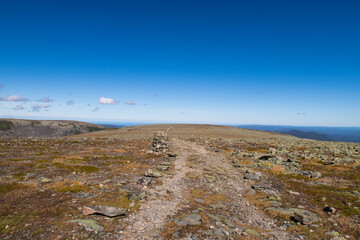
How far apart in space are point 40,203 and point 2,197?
385 centimetres

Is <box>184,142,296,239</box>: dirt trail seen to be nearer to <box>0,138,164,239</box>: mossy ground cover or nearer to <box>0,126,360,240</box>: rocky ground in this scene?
<box>0,126,360,240</box>: rocky ground

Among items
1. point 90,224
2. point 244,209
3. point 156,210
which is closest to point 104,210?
point 90,224

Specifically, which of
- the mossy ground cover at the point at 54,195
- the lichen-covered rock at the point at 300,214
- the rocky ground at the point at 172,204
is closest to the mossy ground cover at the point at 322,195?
the rocky ground at the point at 172,204

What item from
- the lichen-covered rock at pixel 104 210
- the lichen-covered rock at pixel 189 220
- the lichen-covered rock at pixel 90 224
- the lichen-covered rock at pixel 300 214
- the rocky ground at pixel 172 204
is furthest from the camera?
the lichen-covered rock at pixel 300 214

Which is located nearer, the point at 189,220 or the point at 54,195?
the point at 189,220

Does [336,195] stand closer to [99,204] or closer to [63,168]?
[99,204]

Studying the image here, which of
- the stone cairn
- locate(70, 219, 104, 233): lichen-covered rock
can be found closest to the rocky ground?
locate(70, 219, 104, 233): lichen-covered rock

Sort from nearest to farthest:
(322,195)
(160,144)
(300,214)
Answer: (300,214) < (322,195) < (160,144)

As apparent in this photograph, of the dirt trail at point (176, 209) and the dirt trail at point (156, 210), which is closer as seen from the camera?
the dirt trail at point (156, 210)

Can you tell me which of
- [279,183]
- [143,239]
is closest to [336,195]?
[279,183]

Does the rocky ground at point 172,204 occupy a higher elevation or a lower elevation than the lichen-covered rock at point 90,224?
lower

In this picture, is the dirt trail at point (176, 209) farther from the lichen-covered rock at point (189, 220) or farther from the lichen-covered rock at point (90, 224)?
the lichen-covered rock at point (90, 224)

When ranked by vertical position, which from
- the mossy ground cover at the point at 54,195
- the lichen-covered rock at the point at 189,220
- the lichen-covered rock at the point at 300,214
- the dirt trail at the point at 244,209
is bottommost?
the dirt trail at the point at 244,209

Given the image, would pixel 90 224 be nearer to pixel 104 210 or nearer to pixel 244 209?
pixel 104 210
